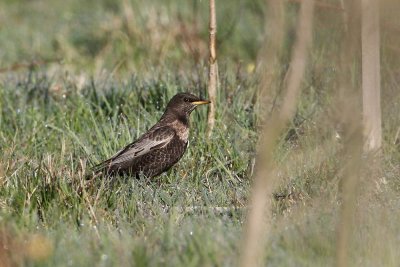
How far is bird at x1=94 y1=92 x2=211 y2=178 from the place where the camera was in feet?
23.6

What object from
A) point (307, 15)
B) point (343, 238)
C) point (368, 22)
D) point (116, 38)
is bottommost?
point (116, 38)

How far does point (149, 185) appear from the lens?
6711 mm

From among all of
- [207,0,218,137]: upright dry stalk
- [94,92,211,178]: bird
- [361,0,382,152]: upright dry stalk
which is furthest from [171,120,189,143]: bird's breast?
[361,0,382,152]: upright dry stalk

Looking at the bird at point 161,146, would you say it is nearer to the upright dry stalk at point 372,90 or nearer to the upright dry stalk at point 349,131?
the upright dry stalk at point 372,90

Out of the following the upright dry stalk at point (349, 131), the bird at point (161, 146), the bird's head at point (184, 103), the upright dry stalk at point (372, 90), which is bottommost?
the bird at point (161, 146)

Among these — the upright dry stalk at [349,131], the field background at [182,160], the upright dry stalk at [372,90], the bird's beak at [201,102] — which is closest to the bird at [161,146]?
the bird's beak at [201,102]

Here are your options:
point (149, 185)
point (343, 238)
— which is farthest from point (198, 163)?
point (343, 238)

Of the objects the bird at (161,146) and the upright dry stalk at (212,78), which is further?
the upright dry stalk at (212,78)

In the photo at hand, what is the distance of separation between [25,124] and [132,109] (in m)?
0.82

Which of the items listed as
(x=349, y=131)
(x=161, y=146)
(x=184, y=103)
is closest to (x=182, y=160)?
(x=161, y=146)

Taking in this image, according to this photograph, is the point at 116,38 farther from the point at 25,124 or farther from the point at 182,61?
the point at 25,124

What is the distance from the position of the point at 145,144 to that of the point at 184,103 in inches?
19.0

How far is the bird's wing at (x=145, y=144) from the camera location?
7.15 m

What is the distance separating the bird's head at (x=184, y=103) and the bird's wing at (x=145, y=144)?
16 centimetres
